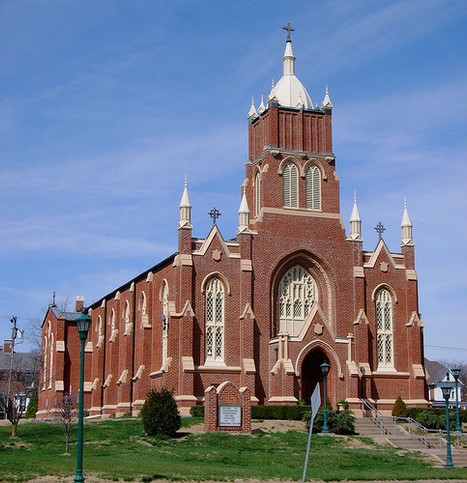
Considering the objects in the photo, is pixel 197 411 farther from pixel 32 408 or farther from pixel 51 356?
pixel 32 408

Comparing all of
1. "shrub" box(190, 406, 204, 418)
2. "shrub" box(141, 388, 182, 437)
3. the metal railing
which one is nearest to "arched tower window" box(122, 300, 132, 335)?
"shrub" box(190, 406, 204, 418)

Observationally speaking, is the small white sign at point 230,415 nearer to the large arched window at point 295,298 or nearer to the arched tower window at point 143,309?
the large arched window at point 295,298

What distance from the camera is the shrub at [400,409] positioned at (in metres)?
49.8

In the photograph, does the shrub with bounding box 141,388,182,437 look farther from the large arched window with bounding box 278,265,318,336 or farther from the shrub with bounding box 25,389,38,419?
the shrub with bounding box 25,389,38,419

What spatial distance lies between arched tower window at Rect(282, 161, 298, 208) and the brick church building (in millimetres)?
72

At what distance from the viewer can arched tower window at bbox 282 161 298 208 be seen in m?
54.2

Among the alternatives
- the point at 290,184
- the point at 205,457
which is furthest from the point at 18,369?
the point at 205,457

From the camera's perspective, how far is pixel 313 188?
55000 millimetres

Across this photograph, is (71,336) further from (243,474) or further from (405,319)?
(243,474)

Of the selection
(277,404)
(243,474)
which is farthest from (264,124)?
(243,474)

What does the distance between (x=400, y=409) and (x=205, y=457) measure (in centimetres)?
2009

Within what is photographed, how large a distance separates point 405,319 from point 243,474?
28.0 meters

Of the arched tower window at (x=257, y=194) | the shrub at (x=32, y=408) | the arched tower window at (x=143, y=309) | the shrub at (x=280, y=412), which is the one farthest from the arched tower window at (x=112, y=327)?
the shrub at (x=280, y=412)

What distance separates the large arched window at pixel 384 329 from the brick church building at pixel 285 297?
0.22ft
